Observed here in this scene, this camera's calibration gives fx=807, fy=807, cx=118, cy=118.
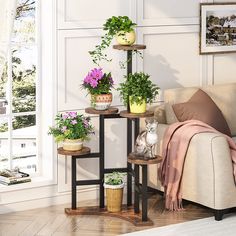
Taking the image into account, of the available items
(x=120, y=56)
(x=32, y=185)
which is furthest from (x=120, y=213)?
(x=120, y=56)

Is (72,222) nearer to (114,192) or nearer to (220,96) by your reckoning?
(114,192)

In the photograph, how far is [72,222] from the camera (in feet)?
19.7

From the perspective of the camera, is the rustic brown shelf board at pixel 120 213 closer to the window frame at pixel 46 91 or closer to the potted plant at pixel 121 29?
the window frame at pixel 46 91

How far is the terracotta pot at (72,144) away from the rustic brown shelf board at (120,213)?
49cm

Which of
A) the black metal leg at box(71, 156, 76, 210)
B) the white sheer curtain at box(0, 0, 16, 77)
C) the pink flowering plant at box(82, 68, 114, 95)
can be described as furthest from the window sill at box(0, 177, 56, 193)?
the white sheer curtain at box(0, 0, 16, 77)

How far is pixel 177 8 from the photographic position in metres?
6.96

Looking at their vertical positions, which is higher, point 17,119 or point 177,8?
point 177,8

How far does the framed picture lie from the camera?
7.12 m

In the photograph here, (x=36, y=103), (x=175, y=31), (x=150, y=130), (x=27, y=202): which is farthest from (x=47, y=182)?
(x=175, y=31)

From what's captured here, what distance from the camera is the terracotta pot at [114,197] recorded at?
6184mm

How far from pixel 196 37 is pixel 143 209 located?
1888mm

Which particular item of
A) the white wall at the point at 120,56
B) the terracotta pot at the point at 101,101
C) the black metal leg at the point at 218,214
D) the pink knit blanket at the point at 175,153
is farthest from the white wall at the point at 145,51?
the black metal leg at the point at 218,214

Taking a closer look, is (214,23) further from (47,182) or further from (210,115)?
(47,182)

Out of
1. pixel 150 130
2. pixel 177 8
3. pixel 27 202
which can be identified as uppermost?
pixel 177 8
